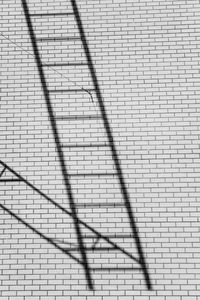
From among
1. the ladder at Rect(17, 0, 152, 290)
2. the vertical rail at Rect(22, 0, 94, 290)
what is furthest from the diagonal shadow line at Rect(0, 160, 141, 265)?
the vertical rail at Rect(22, 0, 94, 290)

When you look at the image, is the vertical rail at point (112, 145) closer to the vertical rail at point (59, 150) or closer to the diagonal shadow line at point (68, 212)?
the diagonal shadow line at point (68, 212)

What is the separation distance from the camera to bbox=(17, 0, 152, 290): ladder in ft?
21.9

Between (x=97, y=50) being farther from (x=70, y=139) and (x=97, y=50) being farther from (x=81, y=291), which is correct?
(x=81, y=291)

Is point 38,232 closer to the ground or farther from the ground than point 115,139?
closer to the ground

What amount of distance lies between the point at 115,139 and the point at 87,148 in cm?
47

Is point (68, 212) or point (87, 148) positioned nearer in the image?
point (68, 212)

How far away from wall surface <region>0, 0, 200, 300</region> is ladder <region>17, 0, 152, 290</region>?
61 millimetres

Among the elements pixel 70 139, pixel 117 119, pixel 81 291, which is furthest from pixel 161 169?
pixel 81 291

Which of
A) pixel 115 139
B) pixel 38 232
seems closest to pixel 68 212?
pixel 38 232

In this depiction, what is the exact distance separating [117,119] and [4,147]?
1860 millimetres

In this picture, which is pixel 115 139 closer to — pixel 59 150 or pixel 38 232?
pixel 59 150

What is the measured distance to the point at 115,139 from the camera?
7113 mm

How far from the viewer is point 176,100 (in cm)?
721

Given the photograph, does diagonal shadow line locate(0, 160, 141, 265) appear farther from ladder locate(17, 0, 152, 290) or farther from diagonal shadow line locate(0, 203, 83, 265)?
diagonal shadow line locate(0, 203, 83, 265)
